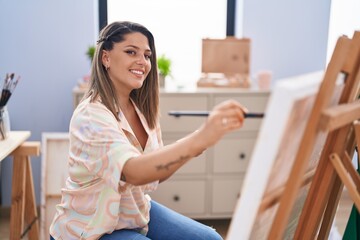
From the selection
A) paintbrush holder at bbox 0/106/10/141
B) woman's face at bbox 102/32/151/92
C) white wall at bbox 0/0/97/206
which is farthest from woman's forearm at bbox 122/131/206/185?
white wall at bbox 0/0/97/206

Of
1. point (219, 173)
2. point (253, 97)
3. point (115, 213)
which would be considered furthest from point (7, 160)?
point (115, 213)

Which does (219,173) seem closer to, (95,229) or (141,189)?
(141,189)

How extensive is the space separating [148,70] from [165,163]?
1.73 feet

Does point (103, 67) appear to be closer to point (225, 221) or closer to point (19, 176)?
point (19, 176)

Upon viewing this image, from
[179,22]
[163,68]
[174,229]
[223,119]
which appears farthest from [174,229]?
[179,22]

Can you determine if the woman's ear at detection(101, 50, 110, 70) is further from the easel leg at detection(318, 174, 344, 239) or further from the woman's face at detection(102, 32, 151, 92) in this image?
the easel leg at detection(318, 174, 344, 239)

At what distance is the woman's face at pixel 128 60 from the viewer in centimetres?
147

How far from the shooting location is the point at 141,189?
59.9 inches

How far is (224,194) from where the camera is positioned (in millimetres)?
2793

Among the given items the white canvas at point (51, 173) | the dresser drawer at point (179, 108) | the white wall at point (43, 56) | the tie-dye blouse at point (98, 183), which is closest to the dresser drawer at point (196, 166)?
the dresser drawer at point (179, 108)

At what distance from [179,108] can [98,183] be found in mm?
1308

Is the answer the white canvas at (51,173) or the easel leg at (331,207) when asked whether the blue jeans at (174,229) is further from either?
the white canvas at (51,173)

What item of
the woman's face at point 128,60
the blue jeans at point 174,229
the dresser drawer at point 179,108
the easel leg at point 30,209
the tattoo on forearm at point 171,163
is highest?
the woman's face at point 128,60

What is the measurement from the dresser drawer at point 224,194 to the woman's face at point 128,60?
141 centimetres
